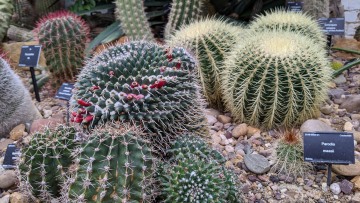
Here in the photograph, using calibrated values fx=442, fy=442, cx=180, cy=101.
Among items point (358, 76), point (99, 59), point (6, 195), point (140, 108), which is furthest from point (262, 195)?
point (358, 76)

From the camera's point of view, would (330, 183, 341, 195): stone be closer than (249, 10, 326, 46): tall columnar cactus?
Yes

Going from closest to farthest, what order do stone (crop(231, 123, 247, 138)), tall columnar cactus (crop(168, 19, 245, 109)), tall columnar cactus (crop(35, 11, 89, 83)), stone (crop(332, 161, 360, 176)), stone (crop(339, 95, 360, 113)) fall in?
stone (crop(332, 161, 360, 176)) → stone (crop(231, 123, 247, 138)) → tall columnar cactus (crop(168, 19, 245, 109)) → stone (crop(339, 95, 360, 113)) → tall columnar cactus (crop(35, 11, 89, 83))

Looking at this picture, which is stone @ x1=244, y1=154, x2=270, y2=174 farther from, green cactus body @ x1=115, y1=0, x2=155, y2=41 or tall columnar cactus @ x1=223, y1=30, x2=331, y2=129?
green cactus body @ x1=115, y1=0, x2=155, y2=41

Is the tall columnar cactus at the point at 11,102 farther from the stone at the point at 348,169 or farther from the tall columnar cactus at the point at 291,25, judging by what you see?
the stone at the point at 348,169

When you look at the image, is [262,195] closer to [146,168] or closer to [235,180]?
[235,180]

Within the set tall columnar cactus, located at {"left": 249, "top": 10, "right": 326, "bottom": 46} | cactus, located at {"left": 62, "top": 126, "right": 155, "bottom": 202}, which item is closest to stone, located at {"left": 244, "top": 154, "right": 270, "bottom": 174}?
cactus, located at {"left": 62, "top": 126, "right": 155, "bottom": 202}

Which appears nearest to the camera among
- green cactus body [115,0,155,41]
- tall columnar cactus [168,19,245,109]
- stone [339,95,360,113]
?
tall columnar cactus [168,19,245,109]

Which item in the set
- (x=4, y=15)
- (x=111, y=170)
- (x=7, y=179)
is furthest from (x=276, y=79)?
(x=4, y=15)
